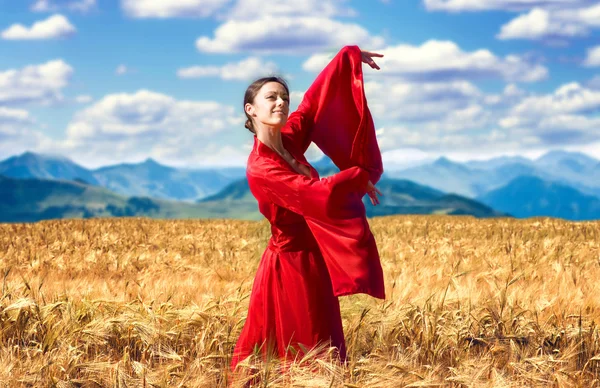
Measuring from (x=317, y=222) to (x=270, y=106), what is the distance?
2.44 feet

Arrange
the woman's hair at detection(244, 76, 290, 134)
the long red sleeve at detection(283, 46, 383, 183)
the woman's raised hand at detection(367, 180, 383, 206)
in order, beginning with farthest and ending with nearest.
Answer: the long red sleeve at detection(283, 46, 383, 183), the woman's hair at detection(244, 76, 290, 134), the woman's raised hand at detection(367, 180, 383, 206)

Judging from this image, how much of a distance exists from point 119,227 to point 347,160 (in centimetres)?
1099

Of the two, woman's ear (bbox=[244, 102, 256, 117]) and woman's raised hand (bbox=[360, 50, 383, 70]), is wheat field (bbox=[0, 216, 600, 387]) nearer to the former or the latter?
woman's ear (bbox=[244, 102, 256, 117])

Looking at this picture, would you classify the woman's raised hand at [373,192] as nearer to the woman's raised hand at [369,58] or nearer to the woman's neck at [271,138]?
the woman's neck at [271,138]

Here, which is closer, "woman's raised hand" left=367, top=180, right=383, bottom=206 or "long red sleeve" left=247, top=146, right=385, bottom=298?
"long red sleeve" left=247, top=146, right=385, bottom=298

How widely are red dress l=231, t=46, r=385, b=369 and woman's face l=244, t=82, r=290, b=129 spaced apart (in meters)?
0.16

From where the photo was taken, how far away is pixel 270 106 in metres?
3.60

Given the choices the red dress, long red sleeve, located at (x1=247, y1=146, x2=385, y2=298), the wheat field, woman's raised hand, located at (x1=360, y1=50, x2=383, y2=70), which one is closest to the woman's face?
the red dress

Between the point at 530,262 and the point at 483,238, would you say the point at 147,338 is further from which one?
the point at 483,238

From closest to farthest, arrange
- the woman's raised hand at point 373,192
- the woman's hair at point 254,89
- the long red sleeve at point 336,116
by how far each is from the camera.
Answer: the woman's raised hand at point 373,192 → the woman's hair at point 254,89 → the long red sleeve at point 336,116

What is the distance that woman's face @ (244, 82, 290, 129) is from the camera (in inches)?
141

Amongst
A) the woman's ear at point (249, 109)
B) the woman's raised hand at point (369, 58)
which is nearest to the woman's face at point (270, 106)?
the woman's ear at point (249, 109)

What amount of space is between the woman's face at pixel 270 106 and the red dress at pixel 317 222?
16 cm

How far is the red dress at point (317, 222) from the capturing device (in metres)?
3.34
